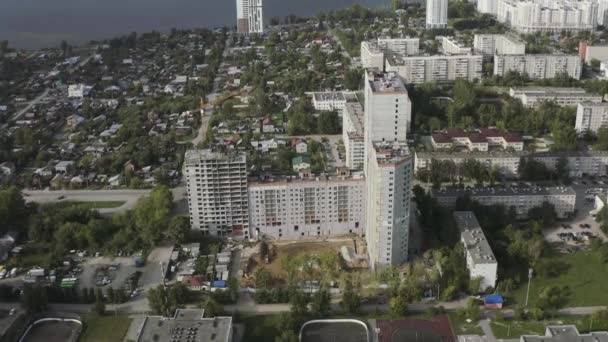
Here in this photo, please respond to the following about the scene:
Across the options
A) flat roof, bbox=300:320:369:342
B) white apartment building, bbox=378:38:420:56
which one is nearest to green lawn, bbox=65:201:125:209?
flat roof, bbox=300:320:369:342

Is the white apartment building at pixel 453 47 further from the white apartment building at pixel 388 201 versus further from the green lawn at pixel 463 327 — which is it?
the green lawn at pixel 463 327

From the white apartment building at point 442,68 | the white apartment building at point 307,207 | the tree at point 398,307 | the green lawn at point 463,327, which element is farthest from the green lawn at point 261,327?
the white apartment building at point 442,68

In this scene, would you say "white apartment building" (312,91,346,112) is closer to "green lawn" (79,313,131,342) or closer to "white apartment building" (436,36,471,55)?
"white apartment building" (436,36,471,55)

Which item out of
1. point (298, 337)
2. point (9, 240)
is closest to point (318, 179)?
point (298, 337)

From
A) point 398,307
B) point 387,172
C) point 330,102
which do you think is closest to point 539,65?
point 330,102

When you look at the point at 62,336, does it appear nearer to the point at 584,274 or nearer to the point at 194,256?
the point at 194,256

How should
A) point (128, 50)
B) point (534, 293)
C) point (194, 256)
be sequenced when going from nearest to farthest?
1. point (534, 293)
2. point (194, 256)
3. point (128, 50)
